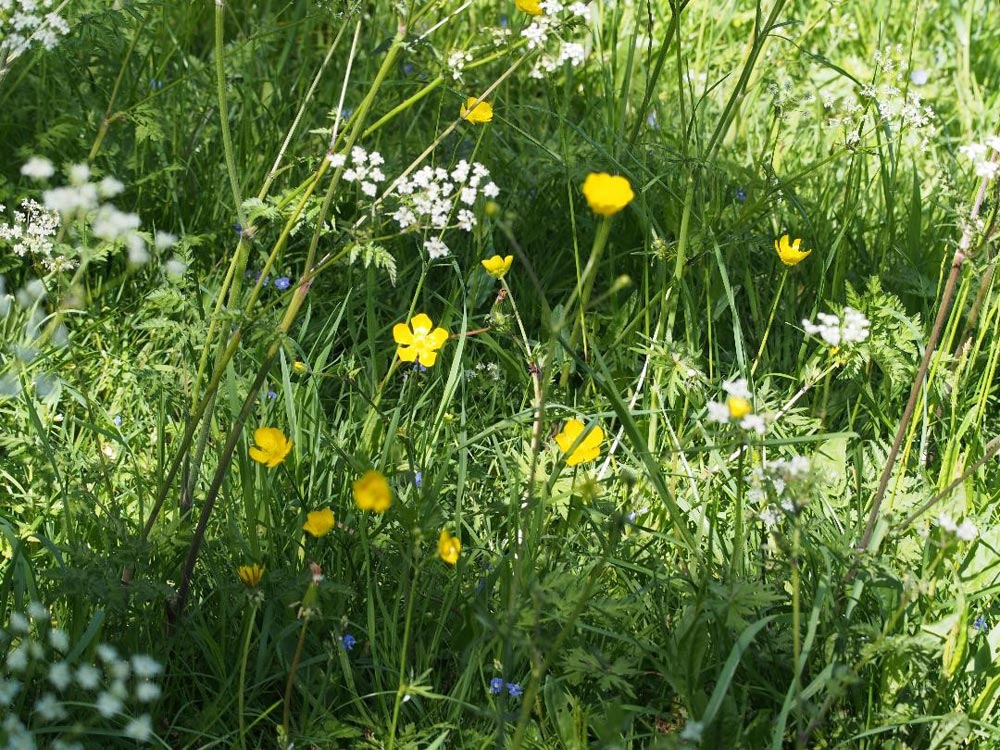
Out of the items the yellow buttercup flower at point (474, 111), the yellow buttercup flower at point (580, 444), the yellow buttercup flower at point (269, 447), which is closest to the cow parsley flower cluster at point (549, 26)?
the yellow buttercup flower at point (474, 111)

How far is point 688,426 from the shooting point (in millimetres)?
2338

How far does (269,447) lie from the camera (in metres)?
1.74

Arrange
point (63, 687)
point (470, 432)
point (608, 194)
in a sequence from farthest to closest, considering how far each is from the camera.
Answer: point (470, 432) < point (63, 687) < point (608, 194)

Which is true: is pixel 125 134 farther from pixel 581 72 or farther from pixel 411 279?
pixel 581 72

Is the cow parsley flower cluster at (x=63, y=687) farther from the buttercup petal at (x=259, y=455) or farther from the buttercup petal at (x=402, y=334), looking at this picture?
the buttercup petal at (x=402, y=334)

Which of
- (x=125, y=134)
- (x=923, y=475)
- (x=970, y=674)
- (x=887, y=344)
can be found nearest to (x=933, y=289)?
(x=887, y=344)

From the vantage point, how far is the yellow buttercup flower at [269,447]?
1.72 m

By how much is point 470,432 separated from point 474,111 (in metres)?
0.63

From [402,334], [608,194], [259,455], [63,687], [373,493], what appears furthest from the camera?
[402,334]

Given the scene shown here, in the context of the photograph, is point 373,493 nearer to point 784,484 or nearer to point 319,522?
point 319,522

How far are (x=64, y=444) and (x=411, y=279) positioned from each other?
0.86 metres

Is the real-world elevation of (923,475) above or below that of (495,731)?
above

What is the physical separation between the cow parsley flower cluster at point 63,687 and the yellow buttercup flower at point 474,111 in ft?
3.26

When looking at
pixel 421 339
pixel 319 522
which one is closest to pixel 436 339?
pixel 421 339
